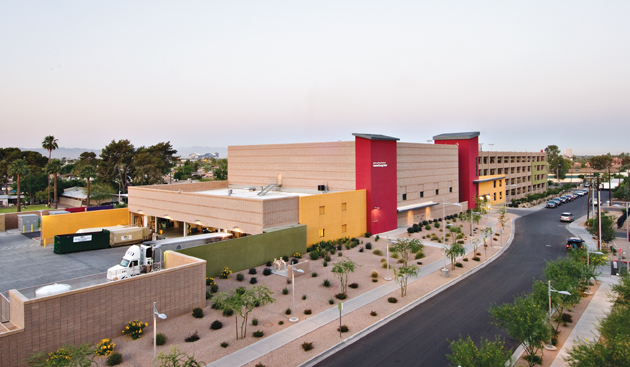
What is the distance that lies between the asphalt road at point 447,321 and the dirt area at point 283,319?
117 cm

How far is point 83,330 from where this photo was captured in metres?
18.2

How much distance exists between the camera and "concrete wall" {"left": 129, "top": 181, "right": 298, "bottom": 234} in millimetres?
35781

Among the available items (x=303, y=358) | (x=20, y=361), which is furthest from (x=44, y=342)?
(x=303, y=358)

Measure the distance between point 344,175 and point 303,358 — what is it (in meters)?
32.0

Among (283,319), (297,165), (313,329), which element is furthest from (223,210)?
(313,329)

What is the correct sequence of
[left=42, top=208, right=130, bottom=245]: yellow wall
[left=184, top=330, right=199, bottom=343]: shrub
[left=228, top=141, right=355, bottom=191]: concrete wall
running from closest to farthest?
1. [left=184, top=330, right=199, bottom=343]: shrub
2. [left=42, top=208, right=130, bottom=245]: yellow wall
3. [left=228, top=141, right=355, bottom=191]: concrete wall

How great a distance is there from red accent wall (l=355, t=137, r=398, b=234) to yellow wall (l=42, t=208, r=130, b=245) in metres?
34.2

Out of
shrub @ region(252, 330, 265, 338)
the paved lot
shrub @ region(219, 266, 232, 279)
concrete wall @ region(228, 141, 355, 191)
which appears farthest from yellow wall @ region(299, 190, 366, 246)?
shrub @ region(252, 330, 265, 338)

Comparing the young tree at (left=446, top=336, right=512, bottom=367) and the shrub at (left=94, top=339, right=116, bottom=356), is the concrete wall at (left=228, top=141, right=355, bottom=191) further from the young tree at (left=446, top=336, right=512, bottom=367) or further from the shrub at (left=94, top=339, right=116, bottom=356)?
the young tree at (left=446, top=336, right=512, bottom=367)

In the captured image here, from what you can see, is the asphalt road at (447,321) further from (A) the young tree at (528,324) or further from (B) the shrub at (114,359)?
(B) the shrub at (114,359)

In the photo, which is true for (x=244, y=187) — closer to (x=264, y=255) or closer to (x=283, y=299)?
(x=264, y=255)

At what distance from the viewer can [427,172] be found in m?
56.6

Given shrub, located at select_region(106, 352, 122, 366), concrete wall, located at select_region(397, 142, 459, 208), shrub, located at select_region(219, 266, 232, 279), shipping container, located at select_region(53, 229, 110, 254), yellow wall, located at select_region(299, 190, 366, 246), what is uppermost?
concrete wall, located at select_region(397, 142, 459, 208)

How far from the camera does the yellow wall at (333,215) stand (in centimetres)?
3928
